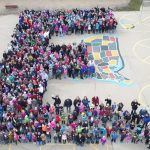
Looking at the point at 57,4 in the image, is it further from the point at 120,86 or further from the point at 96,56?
the point at 120,86

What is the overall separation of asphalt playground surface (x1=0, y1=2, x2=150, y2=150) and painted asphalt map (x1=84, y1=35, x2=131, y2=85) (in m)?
0.48

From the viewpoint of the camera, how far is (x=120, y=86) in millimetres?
30406

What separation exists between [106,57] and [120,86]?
3922 mm

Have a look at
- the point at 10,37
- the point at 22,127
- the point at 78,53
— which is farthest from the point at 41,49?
the point at 22,127

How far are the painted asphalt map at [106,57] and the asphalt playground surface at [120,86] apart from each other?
1.58 feet

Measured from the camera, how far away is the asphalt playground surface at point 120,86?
2542 cm

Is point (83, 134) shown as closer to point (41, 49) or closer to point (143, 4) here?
point (41, 49)

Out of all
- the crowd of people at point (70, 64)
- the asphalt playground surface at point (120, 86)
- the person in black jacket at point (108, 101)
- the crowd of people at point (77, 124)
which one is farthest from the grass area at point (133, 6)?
the crowd of people at point (77, 124)

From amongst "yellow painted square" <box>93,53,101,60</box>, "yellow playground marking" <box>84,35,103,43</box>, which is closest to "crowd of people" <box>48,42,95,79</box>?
"yellow painted square" <box>93,53,101,60</box>

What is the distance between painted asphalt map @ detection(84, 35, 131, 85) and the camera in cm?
A: 3131

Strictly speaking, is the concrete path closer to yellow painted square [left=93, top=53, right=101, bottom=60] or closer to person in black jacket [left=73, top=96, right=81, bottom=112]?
yellow painted square [left=93, top=53, right=101, bottom=60]

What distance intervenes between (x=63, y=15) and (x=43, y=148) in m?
15.2

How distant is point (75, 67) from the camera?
30.3 m

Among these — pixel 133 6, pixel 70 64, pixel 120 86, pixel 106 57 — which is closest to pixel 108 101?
pixel 120 86
